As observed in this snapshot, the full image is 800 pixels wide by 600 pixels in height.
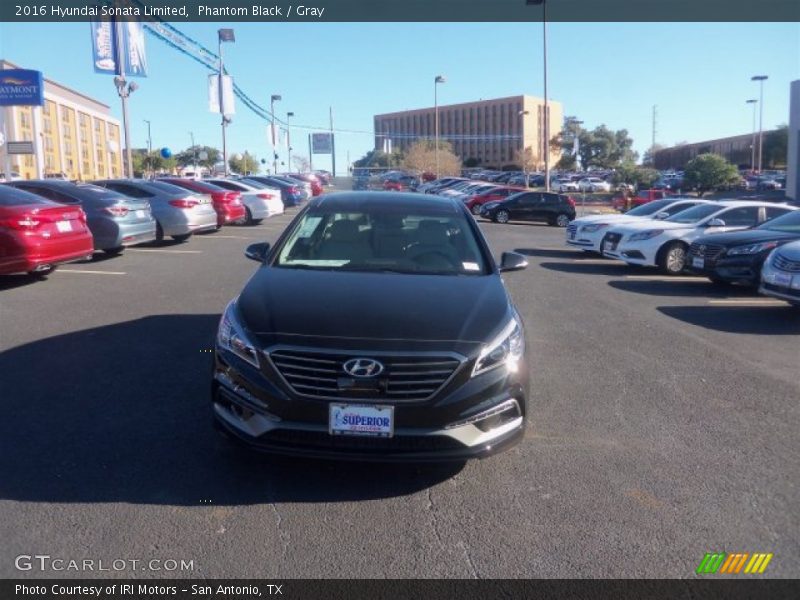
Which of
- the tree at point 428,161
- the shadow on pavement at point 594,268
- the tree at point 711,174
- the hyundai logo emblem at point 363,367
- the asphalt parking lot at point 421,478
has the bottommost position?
the asphalt parking lot at point 421,478

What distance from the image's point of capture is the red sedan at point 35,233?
31.7ft

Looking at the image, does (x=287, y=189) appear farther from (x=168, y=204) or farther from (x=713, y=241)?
(x=713, y=241)

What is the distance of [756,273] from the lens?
1107cm

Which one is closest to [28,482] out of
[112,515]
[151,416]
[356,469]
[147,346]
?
[112,515]

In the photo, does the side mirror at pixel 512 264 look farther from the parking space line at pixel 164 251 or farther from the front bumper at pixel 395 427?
the parking space line at pixel 164 251

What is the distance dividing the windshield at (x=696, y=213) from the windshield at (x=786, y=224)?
227cm

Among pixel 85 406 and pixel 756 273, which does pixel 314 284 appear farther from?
pixel 756 273

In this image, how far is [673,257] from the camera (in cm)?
1355

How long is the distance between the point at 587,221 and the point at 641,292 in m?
5.19

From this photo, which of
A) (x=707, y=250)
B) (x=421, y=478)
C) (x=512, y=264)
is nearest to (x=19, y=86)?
(x=707, y=250)

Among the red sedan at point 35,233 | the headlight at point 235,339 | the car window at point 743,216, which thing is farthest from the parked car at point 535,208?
the headlight at point 235,339

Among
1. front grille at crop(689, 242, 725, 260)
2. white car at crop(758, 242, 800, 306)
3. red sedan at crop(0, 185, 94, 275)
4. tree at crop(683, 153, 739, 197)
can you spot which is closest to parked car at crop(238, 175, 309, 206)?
red sedan at crop(0, 185, 94, 275)
